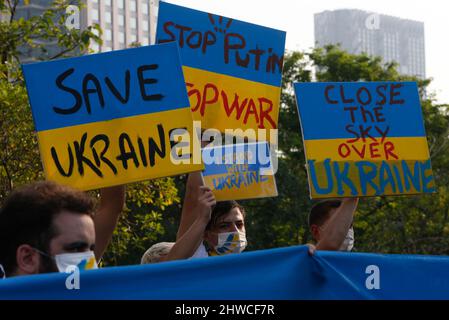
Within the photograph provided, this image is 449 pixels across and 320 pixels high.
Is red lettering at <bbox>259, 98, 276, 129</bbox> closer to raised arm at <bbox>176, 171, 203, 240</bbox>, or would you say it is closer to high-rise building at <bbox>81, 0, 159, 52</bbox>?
raised arm at <bbox>176, 171, 203, 240</bbox>

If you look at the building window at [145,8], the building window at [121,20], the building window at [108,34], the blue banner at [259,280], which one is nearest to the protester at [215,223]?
the blue banner at [259,280]

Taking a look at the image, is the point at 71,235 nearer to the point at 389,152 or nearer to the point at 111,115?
the point at 111,115

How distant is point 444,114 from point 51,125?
29219 millimetres

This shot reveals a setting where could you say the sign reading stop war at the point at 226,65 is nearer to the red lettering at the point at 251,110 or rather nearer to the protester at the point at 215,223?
the red lettering at the point at 251,110

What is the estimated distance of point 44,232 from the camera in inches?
124

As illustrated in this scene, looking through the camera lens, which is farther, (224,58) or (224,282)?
(224,58)

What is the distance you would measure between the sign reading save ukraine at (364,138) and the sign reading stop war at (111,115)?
947mm

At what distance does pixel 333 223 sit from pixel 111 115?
3.80 feet

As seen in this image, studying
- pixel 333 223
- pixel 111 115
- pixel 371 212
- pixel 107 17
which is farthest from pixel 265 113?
pixel 107 17

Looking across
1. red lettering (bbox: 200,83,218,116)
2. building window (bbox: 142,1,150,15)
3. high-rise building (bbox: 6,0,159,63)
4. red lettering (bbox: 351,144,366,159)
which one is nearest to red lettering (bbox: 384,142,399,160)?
red lettering (bbox: 351,144,366,159)

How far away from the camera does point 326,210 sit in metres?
Result: 5.50

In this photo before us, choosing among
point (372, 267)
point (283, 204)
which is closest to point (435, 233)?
point (283, 204)

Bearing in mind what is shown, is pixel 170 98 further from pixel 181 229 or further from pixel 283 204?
pixel 283 204

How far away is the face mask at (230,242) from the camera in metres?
5.25
